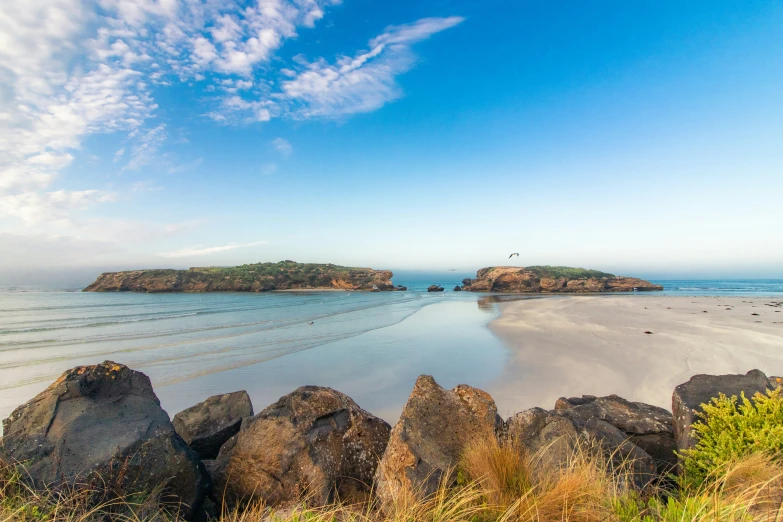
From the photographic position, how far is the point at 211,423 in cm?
570

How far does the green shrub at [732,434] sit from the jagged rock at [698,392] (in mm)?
180

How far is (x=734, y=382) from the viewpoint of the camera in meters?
4.80

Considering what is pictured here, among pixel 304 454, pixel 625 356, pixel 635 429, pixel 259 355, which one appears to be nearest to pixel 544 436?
pixel 635 429

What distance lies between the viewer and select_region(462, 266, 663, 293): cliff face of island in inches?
2896

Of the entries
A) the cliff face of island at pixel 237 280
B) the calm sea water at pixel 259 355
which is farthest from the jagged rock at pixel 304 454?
the cliff face of island at pixel 237 280

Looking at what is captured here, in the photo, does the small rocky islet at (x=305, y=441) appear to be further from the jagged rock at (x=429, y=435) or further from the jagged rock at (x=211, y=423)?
the jagged rock at (x=211, y=423)

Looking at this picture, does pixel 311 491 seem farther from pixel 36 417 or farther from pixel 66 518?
pixel 36 417

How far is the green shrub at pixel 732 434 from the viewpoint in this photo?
137 inches

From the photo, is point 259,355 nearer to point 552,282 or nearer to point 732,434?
point 732,434

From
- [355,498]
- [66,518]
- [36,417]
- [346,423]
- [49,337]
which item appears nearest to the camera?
[66,518]

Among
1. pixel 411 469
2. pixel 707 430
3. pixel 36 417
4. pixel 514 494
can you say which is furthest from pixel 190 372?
pixel 707 430

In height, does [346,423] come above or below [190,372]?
above

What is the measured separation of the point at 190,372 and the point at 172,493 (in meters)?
9.66

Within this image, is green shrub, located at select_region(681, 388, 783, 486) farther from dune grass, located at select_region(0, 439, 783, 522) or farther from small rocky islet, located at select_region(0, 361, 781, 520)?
small rocky islet, located at select_region(0, 361, 781, 520)
